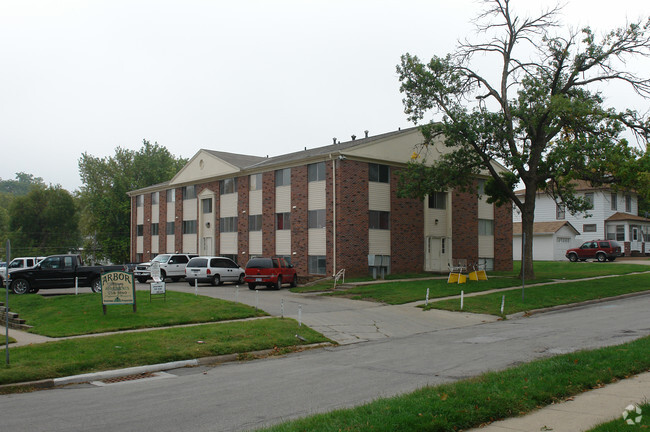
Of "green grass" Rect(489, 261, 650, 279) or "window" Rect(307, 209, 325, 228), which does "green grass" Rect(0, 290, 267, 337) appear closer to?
"window" Rect(307, 209, 325, 228)

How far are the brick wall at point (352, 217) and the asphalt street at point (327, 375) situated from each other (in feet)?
40.7

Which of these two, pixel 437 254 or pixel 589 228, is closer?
pixel 437 254

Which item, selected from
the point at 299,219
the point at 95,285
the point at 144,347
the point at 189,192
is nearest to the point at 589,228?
the point at 299,219

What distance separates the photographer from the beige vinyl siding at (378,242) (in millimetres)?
32906

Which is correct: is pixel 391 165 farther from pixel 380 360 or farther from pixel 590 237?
pixel 590 237

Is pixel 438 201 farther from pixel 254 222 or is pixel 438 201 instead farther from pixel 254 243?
pixel 254 243

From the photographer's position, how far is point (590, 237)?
177ft

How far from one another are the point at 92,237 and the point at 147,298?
60.9 m

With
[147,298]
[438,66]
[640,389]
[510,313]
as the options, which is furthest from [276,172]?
[640,389]

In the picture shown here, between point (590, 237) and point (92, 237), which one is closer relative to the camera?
point (590, 237)

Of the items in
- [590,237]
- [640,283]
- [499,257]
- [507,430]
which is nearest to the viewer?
[507,430]

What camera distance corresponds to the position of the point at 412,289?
25.8m

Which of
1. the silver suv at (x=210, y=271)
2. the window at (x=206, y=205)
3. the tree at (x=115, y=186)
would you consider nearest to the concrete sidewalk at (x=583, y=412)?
the silver suv at (x=210, y=271)

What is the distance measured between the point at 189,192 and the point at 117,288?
29888 mm
